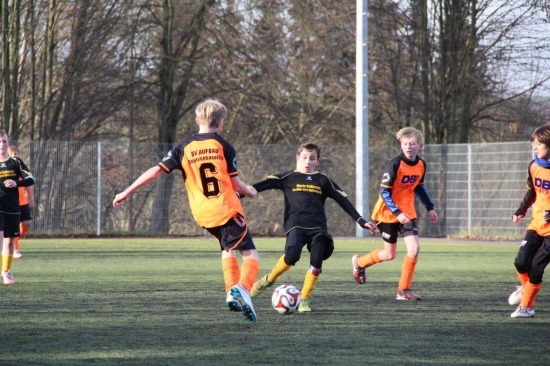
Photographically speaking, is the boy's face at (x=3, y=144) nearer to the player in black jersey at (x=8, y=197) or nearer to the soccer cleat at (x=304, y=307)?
the player in black jersey at (x=8, y=197)

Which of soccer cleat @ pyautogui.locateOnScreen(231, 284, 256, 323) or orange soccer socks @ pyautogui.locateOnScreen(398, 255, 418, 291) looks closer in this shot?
soccer cleat @ pyautogui.locateOnScreen(231, 284, 256, 323)

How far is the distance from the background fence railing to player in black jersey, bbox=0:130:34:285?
37.3ft

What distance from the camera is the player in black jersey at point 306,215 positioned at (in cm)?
790

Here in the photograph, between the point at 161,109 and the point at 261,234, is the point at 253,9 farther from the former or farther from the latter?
the point at 261,234

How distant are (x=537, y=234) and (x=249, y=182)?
15.8 metres

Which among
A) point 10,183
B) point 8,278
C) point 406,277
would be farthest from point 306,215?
point 10,183

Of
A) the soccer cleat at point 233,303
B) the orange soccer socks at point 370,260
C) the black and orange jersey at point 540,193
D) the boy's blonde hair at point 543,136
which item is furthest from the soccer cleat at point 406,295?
the soccer cleat at point 233,303

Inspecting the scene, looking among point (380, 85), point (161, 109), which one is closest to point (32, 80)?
point (161, 109)

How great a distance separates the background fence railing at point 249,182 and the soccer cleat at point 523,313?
13.6m

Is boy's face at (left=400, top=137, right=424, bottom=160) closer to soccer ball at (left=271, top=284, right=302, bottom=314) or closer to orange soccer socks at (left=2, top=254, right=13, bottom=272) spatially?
soccer ball at (left=271, top=284, right=302, bottom=314)

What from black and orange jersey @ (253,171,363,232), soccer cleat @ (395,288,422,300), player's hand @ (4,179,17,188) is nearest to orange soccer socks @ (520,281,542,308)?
soccer cleat @ (395,288,422,300)

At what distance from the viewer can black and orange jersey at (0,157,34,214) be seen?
10.4 m

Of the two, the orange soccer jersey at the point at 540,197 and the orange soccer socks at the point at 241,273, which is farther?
the orange soccer jersey at the point at 540,197

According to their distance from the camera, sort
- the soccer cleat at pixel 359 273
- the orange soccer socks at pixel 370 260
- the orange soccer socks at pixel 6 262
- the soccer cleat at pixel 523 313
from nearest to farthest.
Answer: the soccer cleat at pixel 523 313 → the orange soccer socks at pixel 370 260 → the soccer cleat at pixel 359 273 → the orange soccer socks at pixel 6 262
